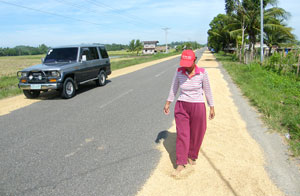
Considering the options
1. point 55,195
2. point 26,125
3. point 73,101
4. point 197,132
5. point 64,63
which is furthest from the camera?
point 64,63

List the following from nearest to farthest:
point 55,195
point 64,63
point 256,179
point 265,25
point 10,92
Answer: point 55,195 → point 256,179 → point 64,63 → point 10,92 → point 265,25

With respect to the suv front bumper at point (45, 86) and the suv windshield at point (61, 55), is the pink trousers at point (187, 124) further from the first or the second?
the suv windshield at point (61, 55)

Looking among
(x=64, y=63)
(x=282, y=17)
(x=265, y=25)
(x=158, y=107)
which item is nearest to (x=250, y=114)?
(x=158, y=107)

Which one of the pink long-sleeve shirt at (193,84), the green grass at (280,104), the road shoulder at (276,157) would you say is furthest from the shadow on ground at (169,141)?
the green grass at (280,104)

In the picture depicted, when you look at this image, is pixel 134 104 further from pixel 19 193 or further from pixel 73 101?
A: pixel 19 193

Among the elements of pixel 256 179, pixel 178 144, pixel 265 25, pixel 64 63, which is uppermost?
pixel 265 25

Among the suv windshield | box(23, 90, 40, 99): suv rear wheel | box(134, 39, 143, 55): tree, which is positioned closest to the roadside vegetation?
the suv windshield

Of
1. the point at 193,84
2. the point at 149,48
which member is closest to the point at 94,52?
the point at 193,84

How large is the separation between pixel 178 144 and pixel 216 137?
163cm

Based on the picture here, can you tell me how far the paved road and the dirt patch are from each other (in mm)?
214

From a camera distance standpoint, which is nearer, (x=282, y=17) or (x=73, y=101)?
(x=73, y=101)

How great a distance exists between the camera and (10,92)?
1041 cm

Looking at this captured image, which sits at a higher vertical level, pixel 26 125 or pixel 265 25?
pixel 265 25

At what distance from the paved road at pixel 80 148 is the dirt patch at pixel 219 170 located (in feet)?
0.70
